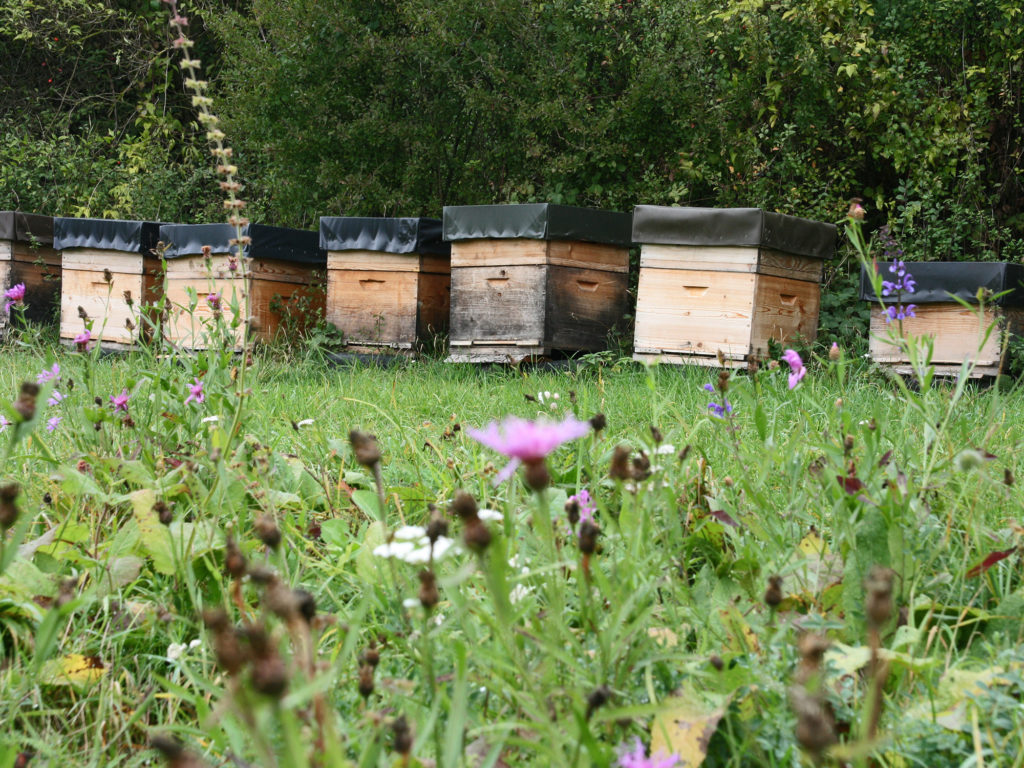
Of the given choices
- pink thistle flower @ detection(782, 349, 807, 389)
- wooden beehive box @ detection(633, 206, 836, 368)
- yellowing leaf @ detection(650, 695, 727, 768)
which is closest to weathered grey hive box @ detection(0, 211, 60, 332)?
wooden beehive box @ detection(633, 206, 836, 368)

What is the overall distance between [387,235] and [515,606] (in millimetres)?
4148

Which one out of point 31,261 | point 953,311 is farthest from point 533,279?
point 31,261

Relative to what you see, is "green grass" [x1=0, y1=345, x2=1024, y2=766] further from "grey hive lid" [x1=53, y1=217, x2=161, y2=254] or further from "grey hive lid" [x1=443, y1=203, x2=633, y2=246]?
"grey hive lid" [x1=53, y1=217, x2=161, y2=254]

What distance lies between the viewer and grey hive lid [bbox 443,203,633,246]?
445cm

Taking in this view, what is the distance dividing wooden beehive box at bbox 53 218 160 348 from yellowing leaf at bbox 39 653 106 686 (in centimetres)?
444

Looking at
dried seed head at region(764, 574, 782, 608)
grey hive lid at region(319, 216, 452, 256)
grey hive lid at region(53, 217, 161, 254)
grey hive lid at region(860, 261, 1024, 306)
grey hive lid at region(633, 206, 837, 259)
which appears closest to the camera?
dried seed head at region(764, 574, 782, 608)

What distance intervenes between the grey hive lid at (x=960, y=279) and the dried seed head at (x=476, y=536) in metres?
3.67

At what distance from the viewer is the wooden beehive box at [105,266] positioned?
5.42 meters

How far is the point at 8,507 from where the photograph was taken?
0.69m

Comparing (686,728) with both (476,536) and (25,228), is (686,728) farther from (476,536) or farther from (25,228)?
(25,228)

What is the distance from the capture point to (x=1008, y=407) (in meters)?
2.97

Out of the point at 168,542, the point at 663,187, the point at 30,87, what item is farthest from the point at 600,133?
the point at 30,87

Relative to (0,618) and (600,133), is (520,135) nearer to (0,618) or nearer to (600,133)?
(600,133)

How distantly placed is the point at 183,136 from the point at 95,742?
901 centimetres
